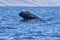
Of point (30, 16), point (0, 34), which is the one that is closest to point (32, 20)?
point (30, 16)

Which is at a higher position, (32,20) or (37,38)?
(32,20)

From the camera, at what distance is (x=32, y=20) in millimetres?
35219

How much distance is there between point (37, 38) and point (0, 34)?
3.53 meters

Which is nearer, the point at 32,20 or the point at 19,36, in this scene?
the point at 19,36

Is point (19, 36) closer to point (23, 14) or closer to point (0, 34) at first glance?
point (0, 34)

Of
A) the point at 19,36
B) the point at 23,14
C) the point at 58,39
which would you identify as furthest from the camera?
the point at 23,14

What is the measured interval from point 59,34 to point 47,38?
219 centimetres

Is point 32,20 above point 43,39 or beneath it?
above

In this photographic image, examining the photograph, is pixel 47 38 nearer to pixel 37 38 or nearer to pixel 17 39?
pixel 37 38

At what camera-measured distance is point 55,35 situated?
73.6ft

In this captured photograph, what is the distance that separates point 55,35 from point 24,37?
240cm

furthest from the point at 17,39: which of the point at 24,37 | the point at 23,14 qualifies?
the point at 23,14

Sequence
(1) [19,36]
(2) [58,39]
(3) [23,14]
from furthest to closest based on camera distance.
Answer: (3) [23,14] → (1) [19,36] → (2) [58,39]

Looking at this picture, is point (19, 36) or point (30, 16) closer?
point (19, 36)
